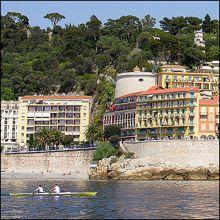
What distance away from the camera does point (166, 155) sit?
208ft

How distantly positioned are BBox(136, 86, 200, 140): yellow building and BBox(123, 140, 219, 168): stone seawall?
4.74 metres

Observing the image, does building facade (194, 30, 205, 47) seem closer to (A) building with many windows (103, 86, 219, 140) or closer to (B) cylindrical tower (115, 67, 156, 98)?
(B) cylindrical tower (115, 67, 156, 98)

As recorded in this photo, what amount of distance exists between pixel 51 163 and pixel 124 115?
10.5 metres

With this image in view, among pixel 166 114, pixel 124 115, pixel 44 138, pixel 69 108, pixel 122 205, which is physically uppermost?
pixel 69 108

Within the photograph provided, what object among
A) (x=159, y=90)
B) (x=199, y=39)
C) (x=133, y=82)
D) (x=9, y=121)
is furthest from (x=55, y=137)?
(x=199, y=39)

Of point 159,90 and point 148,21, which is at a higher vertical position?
point 148,21

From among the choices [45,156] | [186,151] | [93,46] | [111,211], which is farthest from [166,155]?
[93,46]

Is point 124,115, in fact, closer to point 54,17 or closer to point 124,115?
point 124,115

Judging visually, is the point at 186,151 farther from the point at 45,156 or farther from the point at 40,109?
the point at 40,109

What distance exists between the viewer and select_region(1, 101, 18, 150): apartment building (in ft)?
293

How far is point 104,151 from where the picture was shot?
67812 millimetres

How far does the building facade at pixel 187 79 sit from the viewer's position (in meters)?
85.0

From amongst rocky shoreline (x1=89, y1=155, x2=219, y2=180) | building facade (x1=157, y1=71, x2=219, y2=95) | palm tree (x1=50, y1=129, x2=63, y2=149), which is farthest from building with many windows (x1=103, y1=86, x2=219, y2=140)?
palm tree (x1=50, y1=129, x2=63, y2=149)

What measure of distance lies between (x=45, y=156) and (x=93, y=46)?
39.0 m
